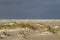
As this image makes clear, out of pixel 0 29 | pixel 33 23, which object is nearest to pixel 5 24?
pixel 0 29

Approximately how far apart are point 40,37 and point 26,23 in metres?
0.14

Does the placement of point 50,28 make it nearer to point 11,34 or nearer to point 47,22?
point 47,22

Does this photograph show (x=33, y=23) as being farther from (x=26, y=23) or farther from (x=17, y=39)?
(x=17, y=39)

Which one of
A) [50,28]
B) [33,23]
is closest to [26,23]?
[33,23]

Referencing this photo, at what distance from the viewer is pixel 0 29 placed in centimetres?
81

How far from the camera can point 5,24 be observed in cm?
81

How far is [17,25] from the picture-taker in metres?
0.81

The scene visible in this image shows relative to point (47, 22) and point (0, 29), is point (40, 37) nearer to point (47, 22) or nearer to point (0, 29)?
point (47, 22)

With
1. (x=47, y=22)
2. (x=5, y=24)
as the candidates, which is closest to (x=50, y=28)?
(x=47, y=22)

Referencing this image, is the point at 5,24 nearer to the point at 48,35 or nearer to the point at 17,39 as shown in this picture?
the point at 17,39

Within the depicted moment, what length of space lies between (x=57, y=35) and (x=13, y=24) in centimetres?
31

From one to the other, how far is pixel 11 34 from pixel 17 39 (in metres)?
0.05

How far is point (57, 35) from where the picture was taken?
77 cm

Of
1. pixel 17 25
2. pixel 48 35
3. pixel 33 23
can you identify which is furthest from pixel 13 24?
pixel 48 35
